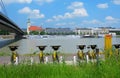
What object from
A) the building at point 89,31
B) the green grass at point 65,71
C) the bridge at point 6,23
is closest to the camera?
the green grass at point 65,71

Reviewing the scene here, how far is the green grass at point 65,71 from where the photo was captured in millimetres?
6070

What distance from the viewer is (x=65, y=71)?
21.5 ft

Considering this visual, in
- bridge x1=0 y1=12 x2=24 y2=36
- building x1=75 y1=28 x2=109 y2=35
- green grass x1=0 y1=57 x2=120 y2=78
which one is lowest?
building x1=75 y1=28 x2=109 y2=35

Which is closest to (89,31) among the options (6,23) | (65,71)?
(6,23)

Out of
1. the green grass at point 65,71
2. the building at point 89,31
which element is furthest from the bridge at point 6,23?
the building at point 89,31

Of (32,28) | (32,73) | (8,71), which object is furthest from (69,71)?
(32,28)

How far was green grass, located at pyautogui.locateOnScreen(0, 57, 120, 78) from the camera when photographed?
19.9 feet

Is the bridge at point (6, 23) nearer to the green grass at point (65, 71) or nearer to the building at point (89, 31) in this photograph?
the green grass at point (65, 71)

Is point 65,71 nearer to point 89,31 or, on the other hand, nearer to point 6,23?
point 6,23

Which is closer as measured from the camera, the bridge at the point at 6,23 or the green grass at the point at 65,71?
the green grass at the point at 65,71

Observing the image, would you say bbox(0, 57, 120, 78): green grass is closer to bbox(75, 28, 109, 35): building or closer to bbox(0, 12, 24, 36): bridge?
bbox(0, 12, 24, 36): bridge

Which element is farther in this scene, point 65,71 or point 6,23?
point 6,23

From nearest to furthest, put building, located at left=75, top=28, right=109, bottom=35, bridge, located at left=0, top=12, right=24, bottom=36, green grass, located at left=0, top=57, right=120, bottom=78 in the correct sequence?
green grass, located at left=0, top=57, right=120, bottom=78, bridge, located at left=0, top=12, right=24, bottom=36, building, located at left=75, top=28, right=109, bottom=35

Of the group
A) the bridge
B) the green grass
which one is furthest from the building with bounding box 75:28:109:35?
the green grass
